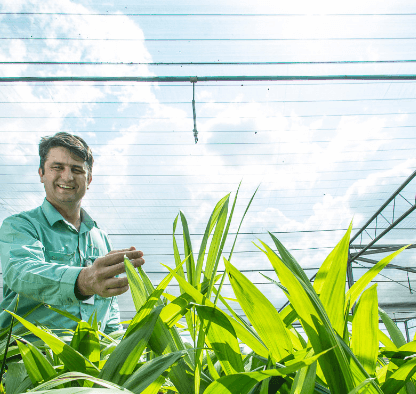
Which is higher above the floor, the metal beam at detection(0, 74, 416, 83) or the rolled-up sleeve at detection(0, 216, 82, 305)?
the metal beam at detection(0, 74, 416, 83)

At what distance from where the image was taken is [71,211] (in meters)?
1.08

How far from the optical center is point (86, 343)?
0.73 feet

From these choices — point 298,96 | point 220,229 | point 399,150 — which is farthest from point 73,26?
point 399,150

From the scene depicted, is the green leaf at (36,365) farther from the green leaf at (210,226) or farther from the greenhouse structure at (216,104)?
the greenhouse structure at (216,104)

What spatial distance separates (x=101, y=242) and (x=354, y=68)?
3387 millimetres

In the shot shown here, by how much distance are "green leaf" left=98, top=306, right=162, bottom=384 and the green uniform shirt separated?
0.99 feet

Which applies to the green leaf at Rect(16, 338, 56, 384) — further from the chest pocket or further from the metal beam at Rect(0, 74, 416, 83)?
the metal beam at Rect(0, 74, 416, 83)

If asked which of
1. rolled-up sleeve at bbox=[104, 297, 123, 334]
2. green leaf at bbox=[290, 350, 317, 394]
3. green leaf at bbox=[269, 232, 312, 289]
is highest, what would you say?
green leaf at bbox=[269, 232, 312, 289]

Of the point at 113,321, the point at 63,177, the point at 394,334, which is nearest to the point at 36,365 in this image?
the point at 394,334

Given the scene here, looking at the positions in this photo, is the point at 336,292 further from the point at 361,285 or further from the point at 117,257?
the point at 117,257

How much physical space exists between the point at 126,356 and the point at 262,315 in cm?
7

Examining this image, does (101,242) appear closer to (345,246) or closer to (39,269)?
(39,269)

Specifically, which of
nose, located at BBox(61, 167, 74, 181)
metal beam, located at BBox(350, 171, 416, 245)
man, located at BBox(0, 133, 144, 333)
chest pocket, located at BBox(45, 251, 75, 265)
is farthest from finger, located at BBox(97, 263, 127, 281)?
metal beam, located at BBox(350, 171, 416, 245)

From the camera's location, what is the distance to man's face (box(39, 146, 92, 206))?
1.04 metres
